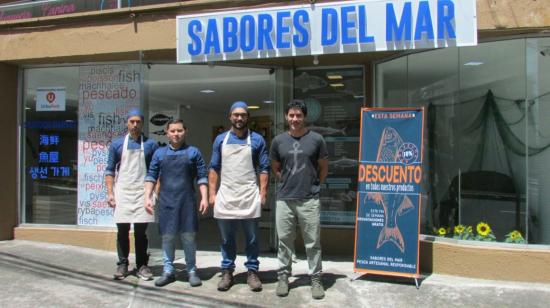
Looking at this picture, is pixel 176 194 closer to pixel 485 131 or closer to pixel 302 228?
pixel 302 228

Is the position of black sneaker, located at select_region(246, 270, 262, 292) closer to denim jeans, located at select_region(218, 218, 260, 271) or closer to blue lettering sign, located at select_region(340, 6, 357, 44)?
denim jeans, located at select_region(218, 218, 260, 271)

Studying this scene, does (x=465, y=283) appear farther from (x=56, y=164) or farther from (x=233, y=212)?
(x=56, y=164)

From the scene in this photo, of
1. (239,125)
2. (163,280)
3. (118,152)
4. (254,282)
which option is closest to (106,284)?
(163,280)

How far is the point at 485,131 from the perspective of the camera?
628 cm

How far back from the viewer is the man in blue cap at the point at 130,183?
18.4 ft

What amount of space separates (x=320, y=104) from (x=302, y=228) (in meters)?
2.48

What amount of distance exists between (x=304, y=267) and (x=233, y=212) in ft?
5.05

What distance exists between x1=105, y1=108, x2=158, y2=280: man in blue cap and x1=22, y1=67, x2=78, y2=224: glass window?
220 cm

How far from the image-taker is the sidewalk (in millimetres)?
5016

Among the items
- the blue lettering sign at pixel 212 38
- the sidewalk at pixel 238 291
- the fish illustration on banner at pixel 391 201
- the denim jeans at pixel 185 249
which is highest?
the blue lettering sign at pixel 212 38

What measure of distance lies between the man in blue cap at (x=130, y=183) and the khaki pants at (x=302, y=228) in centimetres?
149

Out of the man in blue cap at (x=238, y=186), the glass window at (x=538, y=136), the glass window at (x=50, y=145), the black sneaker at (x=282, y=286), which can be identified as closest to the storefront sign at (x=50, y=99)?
the glass window at (x=50, y=145)

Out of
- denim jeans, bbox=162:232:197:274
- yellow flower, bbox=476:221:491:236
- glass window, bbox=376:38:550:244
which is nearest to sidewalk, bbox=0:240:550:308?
denim jeans, bbox=162:232:197:274

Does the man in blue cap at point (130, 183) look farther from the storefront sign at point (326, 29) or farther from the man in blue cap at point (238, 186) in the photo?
the storefront sign at point (326, 29)
